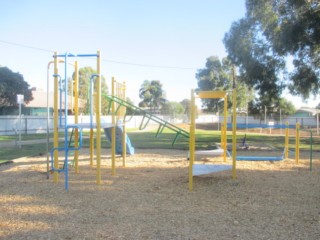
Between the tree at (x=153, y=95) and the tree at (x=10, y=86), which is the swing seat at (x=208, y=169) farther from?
the tree at (x=153, y=95)

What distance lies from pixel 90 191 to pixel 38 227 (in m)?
2.17

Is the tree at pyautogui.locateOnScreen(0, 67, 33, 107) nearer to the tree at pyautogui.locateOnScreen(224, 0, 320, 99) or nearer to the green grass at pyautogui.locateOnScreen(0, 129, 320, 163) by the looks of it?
the green grass at pyautogui.locateOnScreen(0, 129, 320, 163)

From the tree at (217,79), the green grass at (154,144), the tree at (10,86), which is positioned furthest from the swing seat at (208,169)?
the tree at (217,79)

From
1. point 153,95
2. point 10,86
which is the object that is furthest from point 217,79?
point 153,95

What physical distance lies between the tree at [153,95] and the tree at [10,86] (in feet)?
149

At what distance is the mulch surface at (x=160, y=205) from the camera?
4.47 meters

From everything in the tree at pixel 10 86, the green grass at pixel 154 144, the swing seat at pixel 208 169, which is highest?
the tree at pixel 10 86

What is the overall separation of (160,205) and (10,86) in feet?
113

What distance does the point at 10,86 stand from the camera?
120ft

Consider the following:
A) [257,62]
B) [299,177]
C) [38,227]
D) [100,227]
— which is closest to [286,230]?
[100,227]

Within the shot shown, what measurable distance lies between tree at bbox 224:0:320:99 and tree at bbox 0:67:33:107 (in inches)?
915

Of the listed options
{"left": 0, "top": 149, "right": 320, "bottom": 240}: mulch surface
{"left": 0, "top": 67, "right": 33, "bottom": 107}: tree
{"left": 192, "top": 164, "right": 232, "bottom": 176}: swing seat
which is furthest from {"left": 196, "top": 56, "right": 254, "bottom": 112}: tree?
{"left": 192, "top": 164, "right": 232, "bottom": 176}: swing seat

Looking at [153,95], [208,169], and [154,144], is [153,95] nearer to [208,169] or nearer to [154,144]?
[154,144]

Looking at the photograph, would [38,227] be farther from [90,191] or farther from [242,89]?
[242,89]
